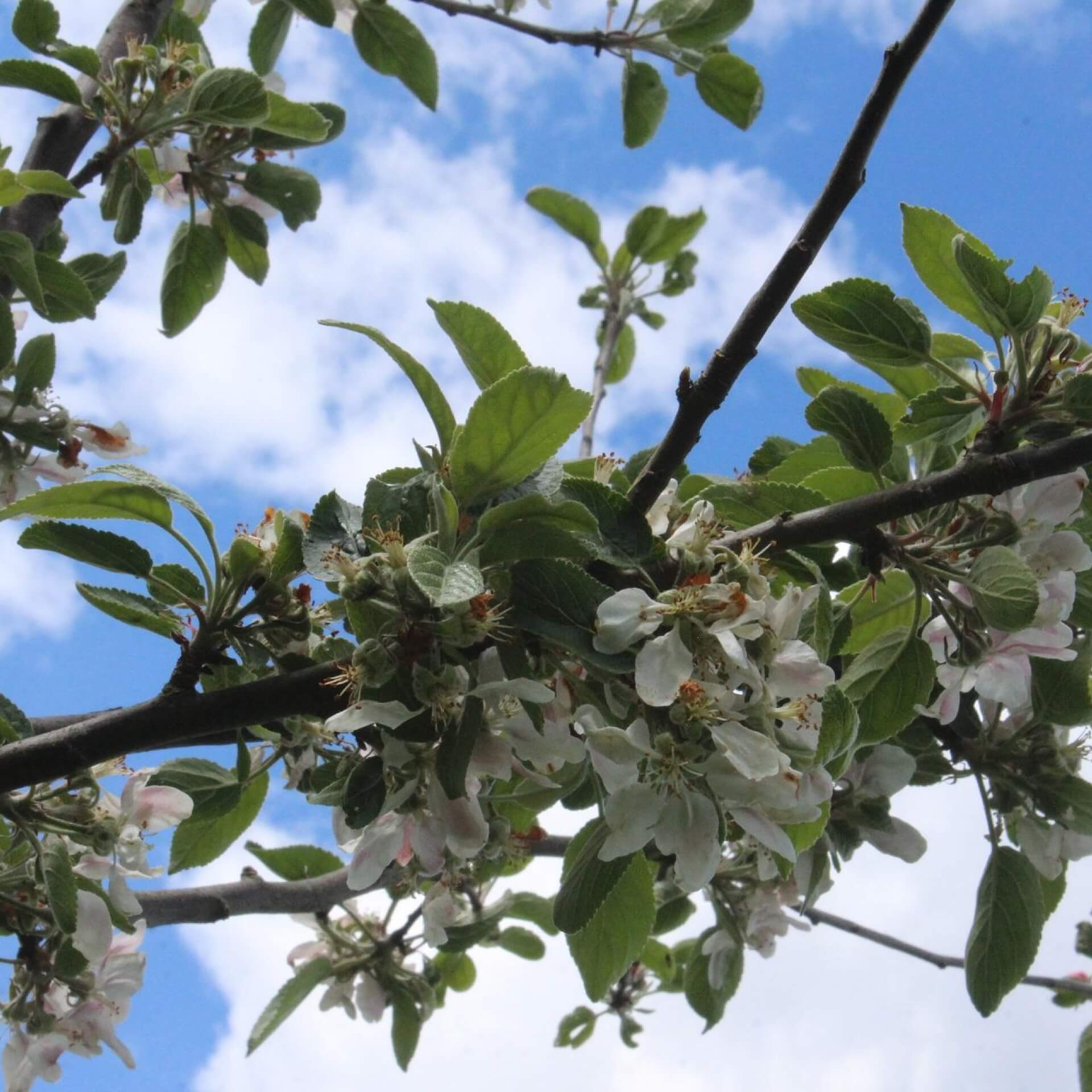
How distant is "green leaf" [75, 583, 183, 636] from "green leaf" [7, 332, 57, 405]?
946 millimetres

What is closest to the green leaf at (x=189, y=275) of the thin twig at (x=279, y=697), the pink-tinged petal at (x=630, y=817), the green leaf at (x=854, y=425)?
the thin twig at (x=279, y=697)

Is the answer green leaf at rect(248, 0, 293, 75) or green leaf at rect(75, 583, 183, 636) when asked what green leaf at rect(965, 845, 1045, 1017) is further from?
green leaf at rect(248, 0, 293, 75)

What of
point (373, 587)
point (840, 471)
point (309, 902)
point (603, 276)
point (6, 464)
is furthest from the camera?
point (603, 276)

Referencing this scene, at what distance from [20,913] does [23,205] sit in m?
1.46

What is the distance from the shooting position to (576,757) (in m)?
1.23

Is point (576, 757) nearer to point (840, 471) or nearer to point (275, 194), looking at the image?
point (840, 471)

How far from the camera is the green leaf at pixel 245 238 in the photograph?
2805 millimetres

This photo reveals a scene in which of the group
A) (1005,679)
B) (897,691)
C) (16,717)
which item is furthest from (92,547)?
(1005,679)

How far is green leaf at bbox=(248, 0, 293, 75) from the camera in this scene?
3.16 metres

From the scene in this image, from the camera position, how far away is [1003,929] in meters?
1.68

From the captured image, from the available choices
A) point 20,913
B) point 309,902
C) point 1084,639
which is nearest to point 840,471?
point 1084,639

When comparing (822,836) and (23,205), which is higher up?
(23,205)

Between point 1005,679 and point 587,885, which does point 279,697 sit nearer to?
point 587,885

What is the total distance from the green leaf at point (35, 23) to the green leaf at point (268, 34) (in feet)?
2.89
